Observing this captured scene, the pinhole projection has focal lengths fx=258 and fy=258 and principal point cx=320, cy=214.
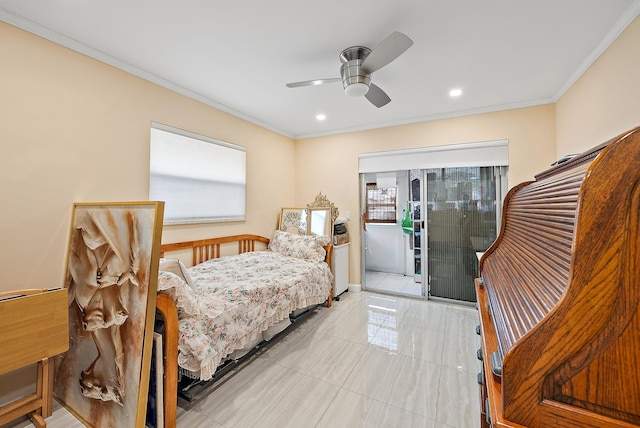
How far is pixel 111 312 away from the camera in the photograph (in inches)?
63.6

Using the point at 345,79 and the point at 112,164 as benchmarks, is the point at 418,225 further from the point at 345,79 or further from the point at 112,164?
the point at 112,164

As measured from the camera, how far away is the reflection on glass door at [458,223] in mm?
3447

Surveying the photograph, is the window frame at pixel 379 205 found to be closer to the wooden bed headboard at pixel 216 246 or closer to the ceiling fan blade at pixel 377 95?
the wooden bed headboard at pixel 216 246

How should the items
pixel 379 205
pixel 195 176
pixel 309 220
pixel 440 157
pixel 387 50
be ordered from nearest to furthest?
pixel 387 50 → pixel 195 176 → pixel 440 157 → pixel 309 220 → pixel 379 205

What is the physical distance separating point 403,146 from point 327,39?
2.20m

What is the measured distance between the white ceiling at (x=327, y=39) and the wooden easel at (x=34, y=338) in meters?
1.85

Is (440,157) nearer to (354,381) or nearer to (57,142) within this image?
(354,381)

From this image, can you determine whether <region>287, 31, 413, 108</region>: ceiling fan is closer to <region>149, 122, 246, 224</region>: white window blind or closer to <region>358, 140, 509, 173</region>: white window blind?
<region>149, 122, 246, 224</region>: white window blind

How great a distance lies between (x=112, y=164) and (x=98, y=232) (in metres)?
0.79

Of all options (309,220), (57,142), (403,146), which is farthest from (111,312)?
(403,146)

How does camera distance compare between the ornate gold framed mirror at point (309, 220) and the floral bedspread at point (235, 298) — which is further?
the ornate gold framed mirror at point (309, 220)

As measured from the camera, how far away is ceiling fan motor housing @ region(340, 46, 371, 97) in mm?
2080

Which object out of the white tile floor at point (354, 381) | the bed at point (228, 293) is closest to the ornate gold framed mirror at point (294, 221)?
the bed at point (228, 293)

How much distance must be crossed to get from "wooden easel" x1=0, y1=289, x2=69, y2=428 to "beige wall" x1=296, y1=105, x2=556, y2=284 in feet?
11.0
